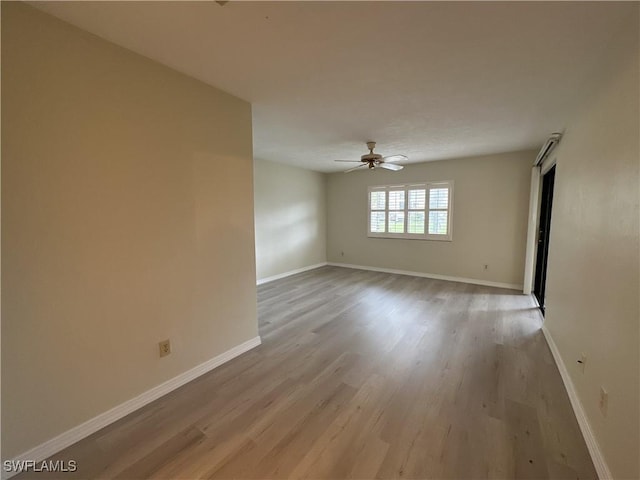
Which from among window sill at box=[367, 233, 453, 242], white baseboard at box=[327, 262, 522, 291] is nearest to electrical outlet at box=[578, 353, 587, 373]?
white baseboard at box=[327, 262, 522, 291]

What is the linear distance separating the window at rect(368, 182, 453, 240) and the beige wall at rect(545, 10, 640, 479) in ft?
9.94

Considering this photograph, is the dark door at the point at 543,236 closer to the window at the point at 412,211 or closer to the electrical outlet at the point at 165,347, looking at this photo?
the window at the point at 412,211

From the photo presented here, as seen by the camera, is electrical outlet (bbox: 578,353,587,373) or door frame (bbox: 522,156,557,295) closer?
electrical outlet (bbox: 578,353,587,373)

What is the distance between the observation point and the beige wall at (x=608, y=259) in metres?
1.25

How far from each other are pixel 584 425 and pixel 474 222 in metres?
3.98

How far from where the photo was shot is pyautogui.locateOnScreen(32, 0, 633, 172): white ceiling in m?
1.40

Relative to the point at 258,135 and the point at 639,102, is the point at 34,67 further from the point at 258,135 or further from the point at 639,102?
the point at 639,102

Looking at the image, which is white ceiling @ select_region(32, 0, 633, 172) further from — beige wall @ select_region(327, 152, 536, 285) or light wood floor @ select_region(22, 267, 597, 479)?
light wood floor @ select_region(22, 267, 597, 479)

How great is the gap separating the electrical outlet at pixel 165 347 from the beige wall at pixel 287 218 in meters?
3.18

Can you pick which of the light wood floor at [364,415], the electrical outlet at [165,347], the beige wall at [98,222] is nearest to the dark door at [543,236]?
the light wood floor at [364,415]

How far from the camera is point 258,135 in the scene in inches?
141

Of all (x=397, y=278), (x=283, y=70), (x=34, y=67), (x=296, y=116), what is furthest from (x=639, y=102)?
(x=397, y=278)

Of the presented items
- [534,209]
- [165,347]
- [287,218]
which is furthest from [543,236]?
[165,347]

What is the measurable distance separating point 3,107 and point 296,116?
84.5 inches
